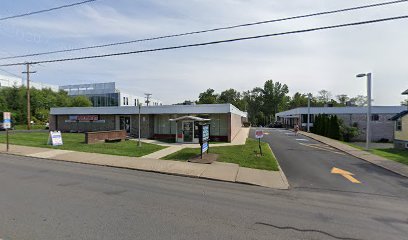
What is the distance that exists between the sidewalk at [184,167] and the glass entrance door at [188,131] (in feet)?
33.9

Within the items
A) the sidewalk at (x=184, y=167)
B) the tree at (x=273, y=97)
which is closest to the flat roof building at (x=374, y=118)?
the sidewalk at (x=184, y=167)

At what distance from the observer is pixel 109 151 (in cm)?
1786

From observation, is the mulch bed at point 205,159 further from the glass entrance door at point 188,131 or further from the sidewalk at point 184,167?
the glass entrance door at point 188,131

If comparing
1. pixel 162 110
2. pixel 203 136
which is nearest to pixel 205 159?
pixel 203 136

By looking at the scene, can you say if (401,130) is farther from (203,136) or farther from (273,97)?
(273,97)

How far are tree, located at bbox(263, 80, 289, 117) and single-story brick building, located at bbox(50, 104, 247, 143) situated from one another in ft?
216

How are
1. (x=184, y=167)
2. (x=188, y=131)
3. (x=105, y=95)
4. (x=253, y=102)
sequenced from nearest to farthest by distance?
1. (x=184, y=167)
2. (x=188, y=131)
3. (x=105, y=95)
4. (x=253, y=102)

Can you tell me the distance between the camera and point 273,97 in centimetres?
9394

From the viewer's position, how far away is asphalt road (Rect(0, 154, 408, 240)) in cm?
549

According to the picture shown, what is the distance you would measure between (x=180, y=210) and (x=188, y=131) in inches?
758

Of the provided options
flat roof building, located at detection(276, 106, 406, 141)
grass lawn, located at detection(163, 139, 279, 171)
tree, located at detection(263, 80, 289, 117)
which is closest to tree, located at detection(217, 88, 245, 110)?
tree, located at detection(263, 80, 289, 117)

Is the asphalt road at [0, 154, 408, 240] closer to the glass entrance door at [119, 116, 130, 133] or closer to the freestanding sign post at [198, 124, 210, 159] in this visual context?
the freestanding sign post at [198, 124, 210, 159]

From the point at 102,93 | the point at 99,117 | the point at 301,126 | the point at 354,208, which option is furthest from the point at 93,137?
the point at 102,93

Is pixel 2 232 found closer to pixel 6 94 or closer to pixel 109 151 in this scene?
pixel 109 151
